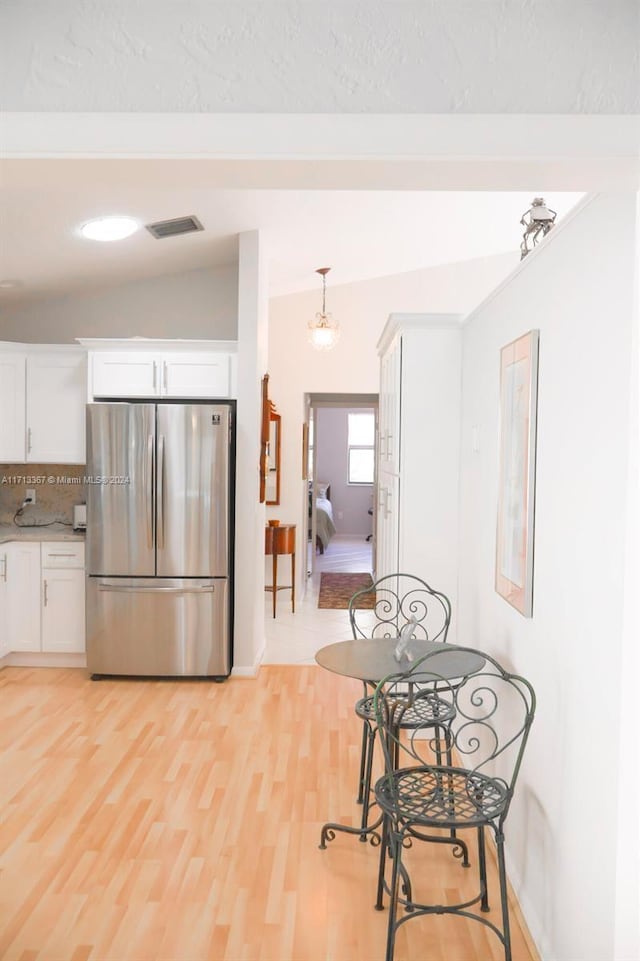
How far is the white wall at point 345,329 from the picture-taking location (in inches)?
285

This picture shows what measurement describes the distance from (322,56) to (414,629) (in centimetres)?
225

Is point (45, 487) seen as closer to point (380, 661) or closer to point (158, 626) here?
point (158, 626)

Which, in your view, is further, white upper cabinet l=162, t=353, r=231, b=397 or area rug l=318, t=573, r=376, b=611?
area rug l=318, t=573, r=376, b=611

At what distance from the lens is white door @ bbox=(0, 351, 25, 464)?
5.20 metres

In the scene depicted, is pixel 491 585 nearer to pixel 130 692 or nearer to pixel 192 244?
pixel 130 692

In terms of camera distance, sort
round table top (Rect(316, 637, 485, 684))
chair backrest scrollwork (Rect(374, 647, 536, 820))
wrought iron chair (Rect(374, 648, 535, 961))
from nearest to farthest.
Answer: wrought iron chair (Rect(374, 648, 535, 961))
chair backrest scrollwork (Rect(374, 647, 536, 820))
round table top (Rect(316, 637, 485, 684))

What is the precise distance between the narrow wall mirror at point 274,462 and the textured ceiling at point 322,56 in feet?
18.1

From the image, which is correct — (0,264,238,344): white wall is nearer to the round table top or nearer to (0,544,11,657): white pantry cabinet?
(0,544,11,657): white pantry cabinet

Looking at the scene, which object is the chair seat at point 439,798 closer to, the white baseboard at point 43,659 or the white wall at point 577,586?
the white wall at point 577,586

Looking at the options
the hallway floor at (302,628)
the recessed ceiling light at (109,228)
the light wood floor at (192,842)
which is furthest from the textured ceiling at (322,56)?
the hallway floor at (302,628)

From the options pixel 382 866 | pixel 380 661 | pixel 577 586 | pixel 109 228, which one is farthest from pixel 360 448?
pixel 577 586

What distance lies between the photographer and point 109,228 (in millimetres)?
4250

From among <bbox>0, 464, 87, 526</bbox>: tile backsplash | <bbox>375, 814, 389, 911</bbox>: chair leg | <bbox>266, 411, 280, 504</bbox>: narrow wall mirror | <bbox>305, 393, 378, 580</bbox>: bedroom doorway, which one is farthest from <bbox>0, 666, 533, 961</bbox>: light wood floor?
<bbox>305, 393, 378, 580</bbox>: bedroom doorway

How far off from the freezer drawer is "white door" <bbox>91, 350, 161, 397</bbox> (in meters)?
1.25
